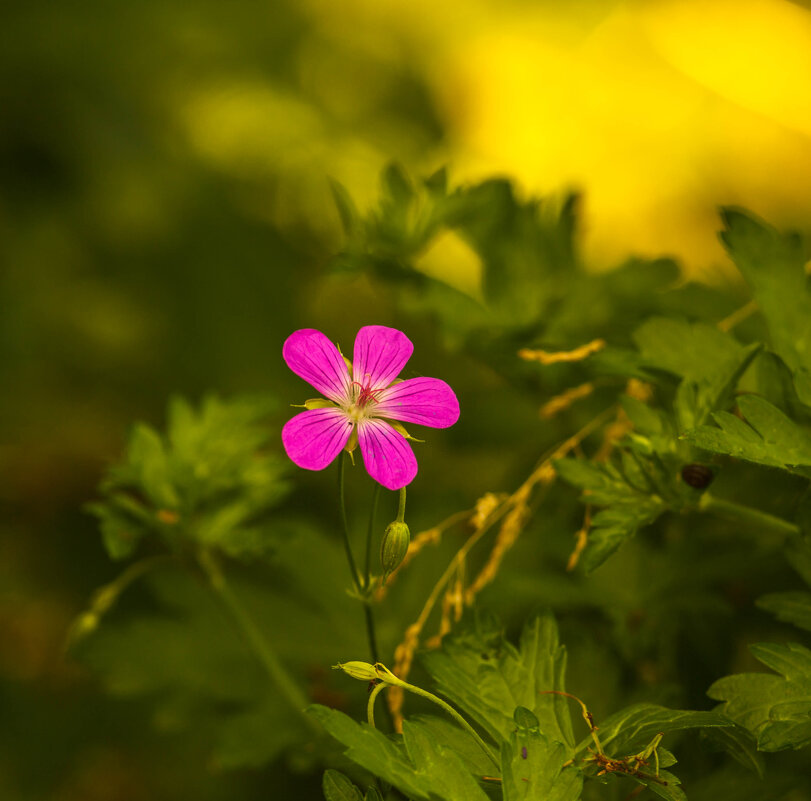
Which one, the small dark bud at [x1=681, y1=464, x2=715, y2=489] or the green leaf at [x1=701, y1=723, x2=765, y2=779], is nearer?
the green leaf at [x1=701, y1=723, x2=765, y2=779]

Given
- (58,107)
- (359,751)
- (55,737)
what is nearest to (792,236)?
(359,751)

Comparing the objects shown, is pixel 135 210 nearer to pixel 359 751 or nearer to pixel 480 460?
pixel 480 460

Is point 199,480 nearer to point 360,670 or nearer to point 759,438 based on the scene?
point 360,670

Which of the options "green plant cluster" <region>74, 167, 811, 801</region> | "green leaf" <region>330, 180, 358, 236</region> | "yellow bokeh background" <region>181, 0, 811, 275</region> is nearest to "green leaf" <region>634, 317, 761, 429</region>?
"green plant cluster" <region>74, 167, 811, 801</region>

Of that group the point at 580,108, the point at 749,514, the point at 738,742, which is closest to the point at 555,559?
the point at 749,514

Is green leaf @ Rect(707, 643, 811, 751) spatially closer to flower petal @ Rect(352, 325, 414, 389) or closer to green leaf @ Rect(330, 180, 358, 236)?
flower petal @ Rect(352, 325, 414, 389)
